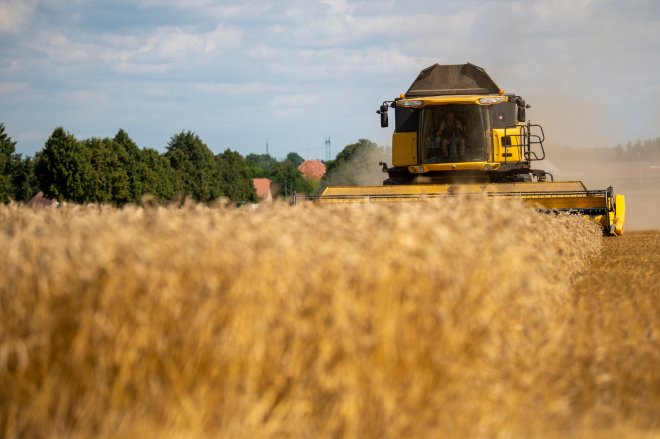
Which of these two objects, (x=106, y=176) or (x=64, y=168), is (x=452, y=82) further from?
(x=106, y=176)

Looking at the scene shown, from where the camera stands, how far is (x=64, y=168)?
212 feet

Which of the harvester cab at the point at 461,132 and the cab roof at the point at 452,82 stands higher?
the cab roof at the point at 452,82

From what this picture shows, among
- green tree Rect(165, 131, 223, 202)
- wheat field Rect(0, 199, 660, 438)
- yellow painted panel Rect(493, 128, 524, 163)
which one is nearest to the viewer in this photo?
wheat field Rect(0, 199, 660, 438)

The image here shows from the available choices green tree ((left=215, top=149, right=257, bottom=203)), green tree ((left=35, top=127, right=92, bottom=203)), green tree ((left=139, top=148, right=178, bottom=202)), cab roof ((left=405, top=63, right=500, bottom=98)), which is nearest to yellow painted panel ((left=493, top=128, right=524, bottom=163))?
cab roof ((left=405, top=63, right=500, bottom=98))

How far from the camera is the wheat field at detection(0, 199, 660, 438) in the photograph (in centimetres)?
521

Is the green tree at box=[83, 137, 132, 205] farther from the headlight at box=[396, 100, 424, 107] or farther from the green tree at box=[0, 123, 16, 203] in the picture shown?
the headlight at box=[396, 100, 424, 107]

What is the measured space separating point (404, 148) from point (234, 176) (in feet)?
261

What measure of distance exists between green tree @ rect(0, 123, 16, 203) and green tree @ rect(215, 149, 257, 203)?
29.4m

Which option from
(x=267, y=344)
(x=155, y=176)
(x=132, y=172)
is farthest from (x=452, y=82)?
(x=155, y=176)

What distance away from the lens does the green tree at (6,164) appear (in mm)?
60625

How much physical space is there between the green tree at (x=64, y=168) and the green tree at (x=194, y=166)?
19047mm

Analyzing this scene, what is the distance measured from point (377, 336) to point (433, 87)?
53.5ft

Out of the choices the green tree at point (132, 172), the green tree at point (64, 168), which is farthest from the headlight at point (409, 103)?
the green tree at point (132, 172)

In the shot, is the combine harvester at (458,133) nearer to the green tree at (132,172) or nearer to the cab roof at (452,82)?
the cab roof at (452,82)
